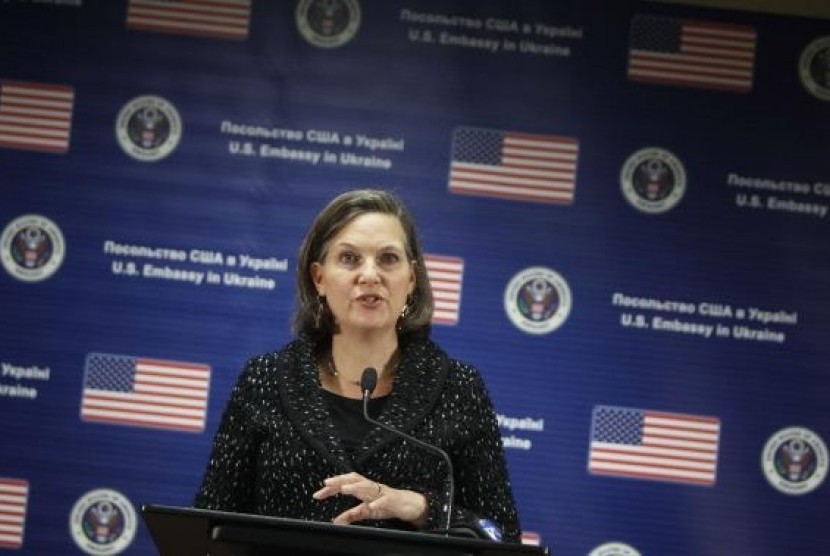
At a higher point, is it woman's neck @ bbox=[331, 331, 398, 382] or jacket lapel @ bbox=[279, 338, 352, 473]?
woman's neck @ bbox=[331, 331, 398, 382]

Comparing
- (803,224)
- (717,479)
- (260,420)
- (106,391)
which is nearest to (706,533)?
(717,479)

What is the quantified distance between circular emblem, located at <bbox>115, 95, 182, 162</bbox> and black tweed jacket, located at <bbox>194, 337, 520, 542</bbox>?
2.49 meters

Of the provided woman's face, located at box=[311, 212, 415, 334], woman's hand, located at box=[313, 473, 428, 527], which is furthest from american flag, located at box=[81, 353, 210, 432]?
woman's hand, located at box=[313, 473, 428, 527]

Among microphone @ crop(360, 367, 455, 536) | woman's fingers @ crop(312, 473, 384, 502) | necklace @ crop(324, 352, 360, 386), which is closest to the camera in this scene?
woman's fingers @ crop(312, 473, 384, 502)

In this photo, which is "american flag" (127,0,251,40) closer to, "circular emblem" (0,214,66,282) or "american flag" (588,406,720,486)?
"circular emblem" (0,214,66,282)

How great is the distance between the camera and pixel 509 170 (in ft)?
16.2

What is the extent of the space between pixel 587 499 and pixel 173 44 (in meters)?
2.43

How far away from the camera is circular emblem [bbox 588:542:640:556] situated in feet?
15.9

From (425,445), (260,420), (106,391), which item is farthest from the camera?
(106,391)

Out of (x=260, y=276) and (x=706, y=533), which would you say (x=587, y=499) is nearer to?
(x=706, y=533)

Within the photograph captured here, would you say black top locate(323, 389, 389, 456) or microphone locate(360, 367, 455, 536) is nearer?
microphone locate(360, 367, 455, 536)

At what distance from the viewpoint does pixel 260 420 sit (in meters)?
2.53

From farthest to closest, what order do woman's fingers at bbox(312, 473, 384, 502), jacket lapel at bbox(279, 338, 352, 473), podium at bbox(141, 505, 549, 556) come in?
jacket lapel at bbox(279, 338, 352, 473) < woman's fingers at bbox(312, 473, 384, 502) < podium at bbox(141, 505, 549, 556)

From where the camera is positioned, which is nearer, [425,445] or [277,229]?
[425,445]
